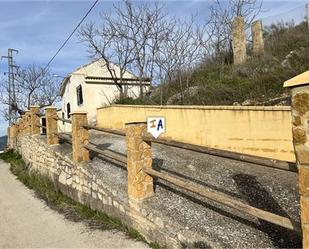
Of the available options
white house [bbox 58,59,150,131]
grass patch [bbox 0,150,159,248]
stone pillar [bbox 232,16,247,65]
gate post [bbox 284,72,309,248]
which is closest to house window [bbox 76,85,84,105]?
white house [bbox 58,59,150,131]

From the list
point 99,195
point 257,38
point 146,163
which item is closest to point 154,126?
point 146,163

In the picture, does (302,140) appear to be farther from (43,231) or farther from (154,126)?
(43,231)

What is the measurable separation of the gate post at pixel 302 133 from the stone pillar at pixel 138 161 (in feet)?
8.68

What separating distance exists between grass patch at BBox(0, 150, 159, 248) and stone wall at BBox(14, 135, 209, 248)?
0.27 ft

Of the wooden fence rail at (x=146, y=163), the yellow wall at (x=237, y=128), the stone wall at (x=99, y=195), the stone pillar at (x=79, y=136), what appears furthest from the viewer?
the yellow wall at (x=237, y=128)

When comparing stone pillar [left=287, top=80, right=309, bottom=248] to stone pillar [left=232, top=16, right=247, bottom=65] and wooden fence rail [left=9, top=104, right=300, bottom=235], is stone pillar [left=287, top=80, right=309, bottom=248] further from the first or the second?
stone pillar [left=232, top=16, right=247, bottom=65]

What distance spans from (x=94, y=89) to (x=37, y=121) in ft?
42.8

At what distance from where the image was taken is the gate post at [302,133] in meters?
2.65

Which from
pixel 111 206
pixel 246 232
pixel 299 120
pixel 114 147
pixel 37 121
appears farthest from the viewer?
pixel 37 121

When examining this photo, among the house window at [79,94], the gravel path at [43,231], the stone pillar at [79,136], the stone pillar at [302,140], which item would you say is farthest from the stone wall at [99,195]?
the house window at [79,94]

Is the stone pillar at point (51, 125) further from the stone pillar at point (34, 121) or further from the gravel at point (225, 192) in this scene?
the gravel at point (225, 192)

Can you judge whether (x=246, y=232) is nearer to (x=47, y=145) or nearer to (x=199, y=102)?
(x=47, y=145)

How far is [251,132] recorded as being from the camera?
8312 millimetres

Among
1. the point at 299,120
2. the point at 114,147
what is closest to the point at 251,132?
the point at 114,147
